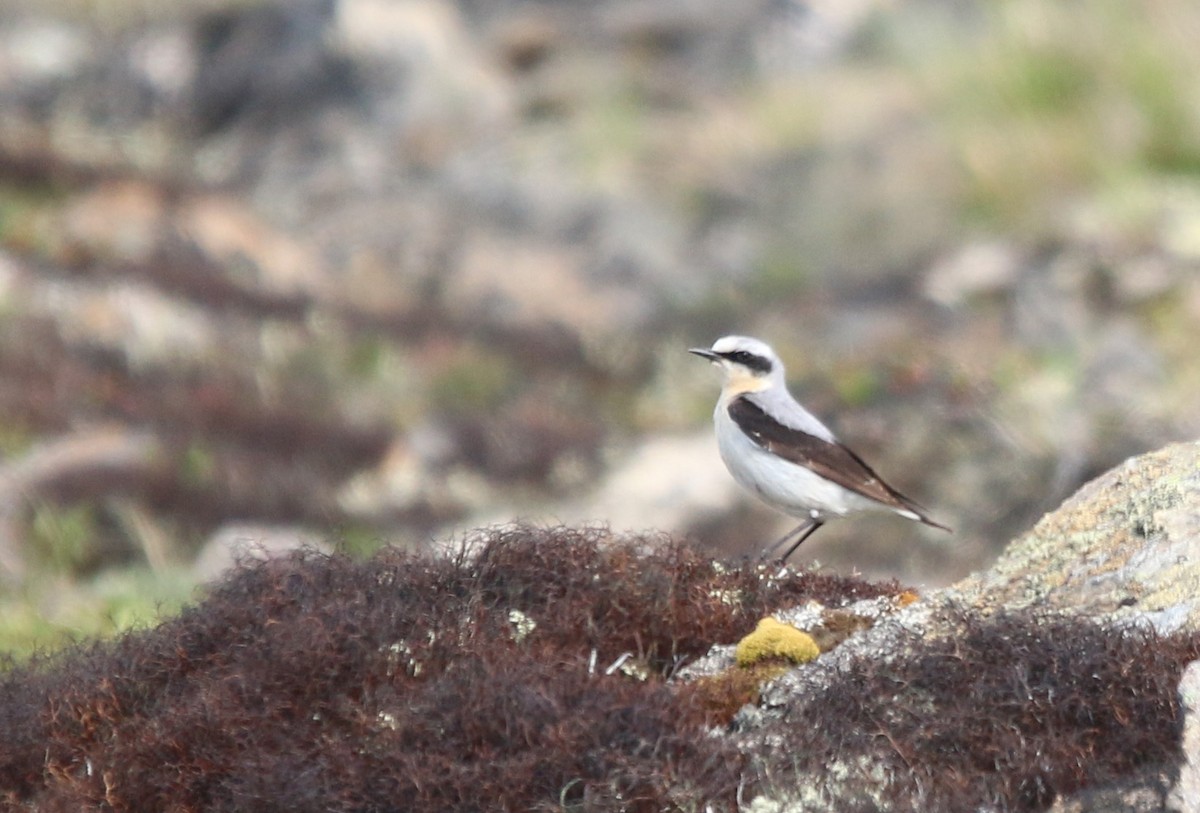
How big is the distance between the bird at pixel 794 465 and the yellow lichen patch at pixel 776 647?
2.67 metres

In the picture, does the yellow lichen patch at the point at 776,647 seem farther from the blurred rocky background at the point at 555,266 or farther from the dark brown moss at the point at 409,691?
the blurred rocky background at the point at 555,266

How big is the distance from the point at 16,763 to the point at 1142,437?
34.4 feet

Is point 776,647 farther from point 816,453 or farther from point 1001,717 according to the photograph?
point 816,453

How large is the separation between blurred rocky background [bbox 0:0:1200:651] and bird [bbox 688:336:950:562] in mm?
1127

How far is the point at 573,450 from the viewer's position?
787 inches

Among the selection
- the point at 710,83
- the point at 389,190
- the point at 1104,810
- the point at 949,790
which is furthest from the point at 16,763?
the point at 710,83

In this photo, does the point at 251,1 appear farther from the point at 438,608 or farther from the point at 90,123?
the point at 438,608

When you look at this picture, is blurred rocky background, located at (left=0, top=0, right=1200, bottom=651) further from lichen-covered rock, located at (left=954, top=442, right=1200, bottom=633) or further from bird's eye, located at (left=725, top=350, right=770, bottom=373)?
lichen-covered rock, located at (left=954, top=442, right=1200, bottom=633)

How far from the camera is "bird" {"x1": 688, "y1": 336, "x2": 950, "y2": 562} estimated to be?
9023mm

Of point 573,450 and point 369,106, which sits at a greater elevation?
point 369,106

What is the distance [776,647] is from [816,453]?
3.21 metres

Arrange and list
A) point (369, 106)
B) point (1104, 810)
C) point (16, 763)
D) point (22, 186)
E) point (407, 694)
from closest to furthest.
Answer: point (1104, 810) → point (407, 694) → point (16, 763) → point (22, 186) → point (369, 106)

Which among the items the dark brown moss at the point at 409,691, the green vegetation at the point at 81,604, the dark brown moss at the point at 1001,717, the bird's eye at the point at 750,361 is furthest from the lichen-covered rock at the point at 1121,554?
the green vegetation at the point at 81,604

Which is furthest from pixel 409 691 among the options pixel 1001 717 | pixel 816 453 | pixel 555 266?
pixel 555 266
